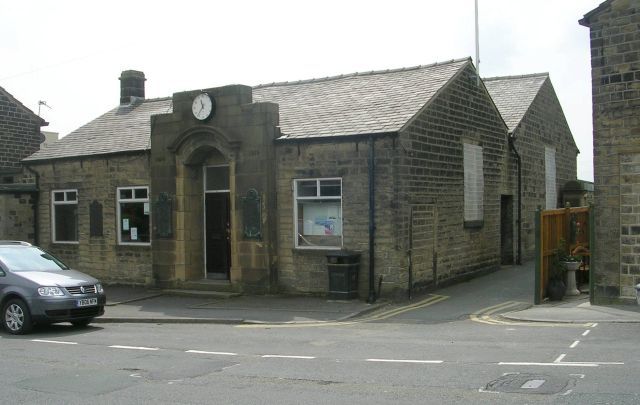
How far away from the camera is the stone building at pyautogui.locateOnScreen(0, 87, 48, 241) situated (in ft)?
70.9

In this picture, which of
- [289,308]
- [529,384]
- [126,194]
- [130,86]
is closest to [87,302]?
[289,308]

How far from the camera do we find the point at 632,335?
10.2 meters

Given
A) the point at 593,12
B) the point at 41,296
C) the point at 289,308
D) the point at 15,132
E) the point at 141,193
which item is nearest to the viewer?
the point at 41,296

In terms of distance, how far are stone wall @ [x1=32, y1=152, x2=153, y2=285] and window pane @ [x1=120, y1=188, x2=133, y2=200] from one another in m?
0.17

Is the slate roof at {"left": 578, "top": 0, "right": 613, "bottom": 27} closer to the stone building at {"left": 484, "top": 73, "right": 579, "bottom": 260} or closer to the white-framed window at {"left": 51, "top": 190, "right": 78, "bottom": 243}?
the stone building at {"left": 484, "top": 73, "right": 579, "bottom": 260}

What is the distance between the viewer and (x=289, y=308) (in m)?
14.7

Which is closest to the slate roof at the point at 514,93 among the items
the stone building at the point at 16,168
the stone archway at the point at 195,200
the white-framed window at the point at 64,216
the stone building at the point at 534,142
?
the stone building at the point at 534,142

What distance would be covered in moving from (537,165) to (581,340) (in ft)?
48.6

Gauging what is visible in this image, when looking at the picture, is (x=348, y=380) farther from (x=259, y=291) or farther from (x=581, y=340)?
(x=259, y=291)

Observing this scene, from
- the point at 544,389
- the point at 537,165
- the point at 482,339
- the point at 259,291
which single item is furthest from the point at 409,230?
the point at 537,165

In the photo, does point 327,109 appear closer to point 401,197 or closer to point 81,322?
point 401,197

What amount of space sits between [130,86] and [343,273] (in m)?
13.8

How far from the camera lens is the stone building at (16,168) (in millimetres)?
21625

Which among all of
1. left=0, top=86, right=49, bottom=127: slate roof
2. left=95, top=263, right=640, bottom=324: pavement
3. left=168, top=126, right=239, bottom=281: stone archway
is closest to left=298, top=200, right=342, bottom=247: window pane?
left=95, top=263, right=640, bottom=324: pavement
